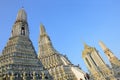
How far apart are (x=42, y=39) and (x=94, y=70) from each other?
39.2 metres

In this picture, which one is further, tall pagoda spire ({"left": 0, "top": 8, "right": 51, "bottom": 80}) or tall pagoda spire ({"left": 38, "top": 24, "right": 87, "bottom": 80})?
tall pagoda spire ({"left": 38, "top": 24, "right": 87, "bottom": 80})

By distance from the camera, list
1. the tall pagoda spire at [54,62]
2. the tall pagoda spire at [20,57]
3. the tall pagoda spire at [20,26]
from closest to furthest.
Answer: the tall pagoda spire at [20,57], the tall pagoda spire at [20,26], the tall pagoda spire at [54,62]

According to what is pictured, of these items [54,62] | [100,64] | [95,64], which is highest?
[95,64]

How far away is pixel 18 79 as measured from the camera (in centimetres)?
4188

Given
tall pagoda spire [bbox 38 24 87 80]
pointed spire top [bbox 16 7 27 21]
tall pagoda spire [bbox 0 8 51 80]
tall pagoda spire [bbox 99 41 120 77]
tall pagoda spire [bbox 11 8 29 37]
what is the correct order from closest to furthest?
1. tall pagoda spire [bbox 0 8 51 80]
2. tall pagoda spire [bbox 11 8 29 37]
3. pointed spire top [bbox 16 7 27 21]
4. tall pagoda spire [bbox 38 24 87 80]
5. tall pagoda spire [bbox 99 41 120 77]

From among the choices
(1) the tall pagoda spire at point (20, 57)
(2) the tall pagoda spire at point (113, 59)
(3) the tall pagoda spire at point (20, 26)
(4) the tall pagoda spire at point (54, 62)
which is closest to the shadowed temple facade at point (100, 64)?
(2) the tall pagoda spire at point (113, 59)

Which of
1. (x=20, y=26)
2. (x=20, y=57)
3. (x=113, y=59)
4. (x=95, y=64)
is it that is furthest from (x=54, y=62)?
(x=113, y=59)

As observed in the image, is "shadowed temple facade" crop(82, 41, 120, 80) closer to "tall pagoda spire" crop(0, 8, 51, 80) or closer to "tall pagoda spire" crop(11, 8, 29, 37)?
"tall pagoda spire" crop(0, 8, 51, 80)

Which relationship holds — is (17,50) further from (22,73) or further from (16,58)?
(22,73)

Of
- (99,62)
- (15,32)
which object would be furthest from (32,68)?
(99,62)

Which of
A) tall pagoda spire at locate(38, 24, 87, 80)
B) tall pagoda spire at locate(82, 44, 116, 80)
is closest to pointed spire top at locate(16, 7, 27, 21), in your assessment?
tall pagoda spire at locate(38, 24, 87, 80)

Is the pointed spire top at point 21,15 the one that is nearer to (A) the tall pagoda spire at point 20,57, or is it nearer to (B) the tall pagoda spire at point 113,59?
(A) the tall pagoda spire at point 20,57

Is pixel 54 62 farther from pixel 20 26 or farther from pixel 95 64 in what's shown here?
pixel 95 64

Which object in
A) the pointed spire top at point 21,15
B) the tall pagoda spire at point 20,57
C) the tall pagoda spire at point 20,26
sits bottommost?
the tall pagoda spire at point 20,57
